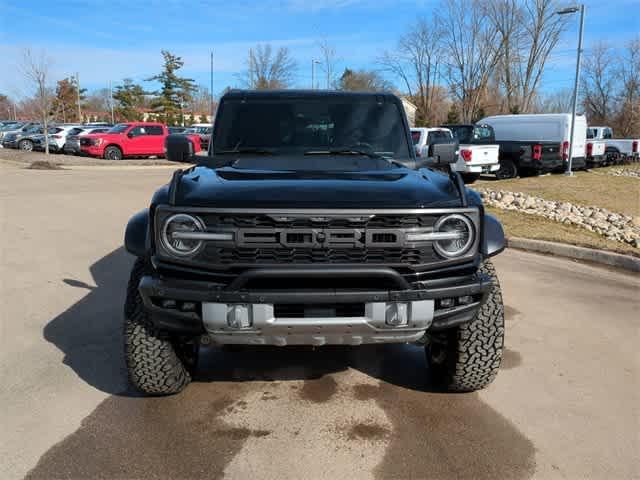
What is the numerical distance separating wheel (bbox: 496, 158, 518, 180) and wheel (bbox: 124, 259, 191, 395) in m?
16.0

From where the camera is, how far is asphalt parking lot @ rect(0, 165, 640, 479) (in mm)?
2715

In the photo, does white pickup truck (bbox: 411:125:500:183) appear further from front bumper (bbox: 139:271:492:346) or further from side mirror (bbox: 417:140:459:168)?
front bumper (bbox: 139:271:492:346)

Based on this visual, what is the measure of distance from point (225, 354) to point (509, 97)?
1702 inches

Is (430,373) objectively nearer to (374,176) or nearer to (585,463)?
(585,463)

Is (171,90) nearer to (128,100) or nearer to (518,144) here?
(128,100)

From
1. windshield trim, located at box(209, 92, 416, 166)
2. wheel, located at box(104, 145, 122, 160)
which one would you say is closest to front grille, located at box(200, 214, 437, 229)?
windshield trim, located at box(209, 92, 416, 166)

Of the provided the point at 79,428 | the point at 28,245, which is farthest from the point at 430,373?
the point at 28,245

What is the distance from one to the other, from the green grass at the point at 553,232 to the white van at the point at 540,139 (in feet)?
26.5

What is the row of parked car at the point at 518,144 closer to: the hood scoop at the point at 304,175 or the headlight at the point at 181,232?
the hood scoop at the point at 304,175

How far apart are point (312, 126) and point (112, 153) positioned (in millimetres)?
22418

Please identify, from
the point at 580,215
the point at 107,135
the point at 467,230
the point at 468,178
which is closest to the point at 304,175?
the point at 467,230

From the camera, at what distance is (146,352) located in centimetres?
315

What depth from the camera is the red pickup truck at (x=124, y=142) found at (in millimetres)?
24172

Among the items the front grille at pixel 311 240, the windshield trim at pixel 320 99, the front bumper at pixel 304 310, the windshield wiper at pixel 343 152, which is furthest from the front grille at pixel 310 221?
the windshield trim at pixel 320 99
